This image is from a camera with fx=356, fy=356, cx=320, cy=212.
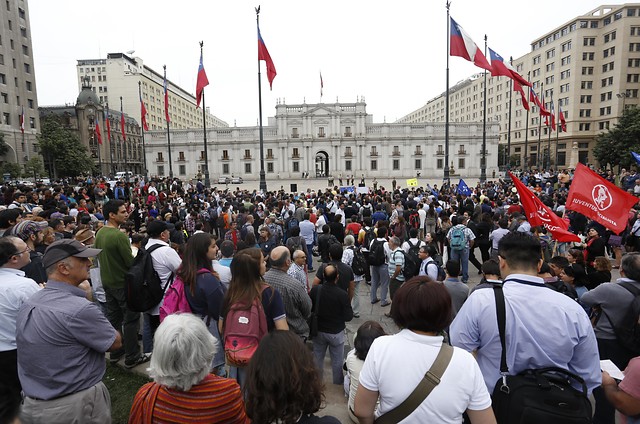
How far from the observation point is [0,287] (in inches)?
114

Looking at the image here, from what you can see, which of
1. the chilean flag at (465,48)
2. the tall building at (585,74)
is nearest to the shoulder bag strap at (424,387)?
the chilean flag at (465,48)

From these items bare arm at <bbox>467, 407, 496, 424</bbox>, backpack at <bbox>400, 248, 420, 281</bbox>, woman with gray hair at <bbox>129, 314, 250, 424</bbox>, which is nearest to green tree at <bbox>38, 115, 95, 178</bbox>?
backpack at <bbox>400, 248, 420, 281</bbox>

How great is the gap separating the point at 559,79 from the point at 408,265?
3015 inches

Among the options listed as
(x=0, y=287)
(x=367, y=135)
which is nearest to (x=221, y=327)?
(x=0, y=287)

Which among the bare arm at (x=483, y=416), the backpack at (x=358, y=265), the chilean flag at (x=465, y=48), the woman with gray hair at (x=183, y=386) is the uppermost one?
the chilean flag at (x=465, y=48)

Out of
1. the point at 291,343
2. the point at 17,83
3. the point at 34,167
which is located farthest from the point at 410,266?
the point at 17,83

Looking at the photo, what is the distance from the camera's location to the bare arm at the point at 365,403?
6.41 feet

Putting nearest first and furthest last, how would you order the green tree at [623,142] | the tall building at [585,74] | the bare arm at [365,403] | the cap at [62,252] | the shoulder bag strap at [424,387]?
the shoulder bag strap at [424,387], the bare arm at [365,403], the cap at [62,252], the green tree at [623,142], the tall building at [585,74]

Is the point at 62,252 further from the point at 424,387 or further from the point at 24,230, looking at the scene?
the point at 24,230

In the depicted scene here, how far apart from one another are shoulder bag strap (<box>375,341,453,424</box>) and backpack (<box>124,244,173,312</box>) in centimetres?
345

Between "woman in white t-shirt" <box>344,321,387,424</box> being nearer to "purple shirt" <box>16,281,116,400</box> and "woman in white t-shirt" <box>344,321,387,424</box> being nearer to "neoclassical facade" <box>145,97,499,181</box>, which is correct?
"purple shirt" <box>16,281,116,400</box>

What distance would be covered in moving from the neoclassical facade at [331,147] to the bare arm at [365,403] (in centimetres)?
5983

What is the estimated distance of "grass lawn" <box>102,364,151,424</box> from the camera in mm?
3934

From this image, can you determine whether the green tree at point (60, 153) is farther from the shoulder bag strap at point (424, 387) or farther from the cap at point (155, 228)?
the shoulder bag strap at point (424, 387)
